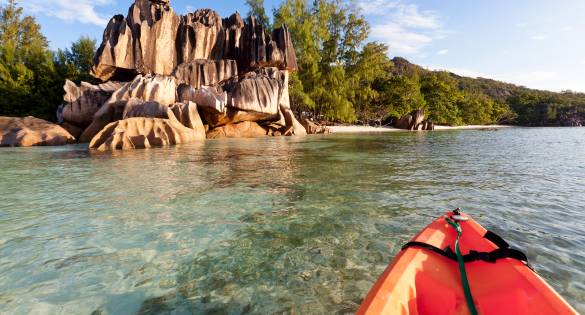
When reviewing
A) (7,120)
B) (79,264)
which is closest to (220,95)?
(7,120)

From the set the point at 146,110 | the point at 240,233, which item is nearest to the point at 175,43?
the point at 146,110

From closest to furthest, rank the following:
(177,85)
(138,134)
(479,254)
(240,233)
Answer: (479,254) < (240,233) < (138,134) < (177,85)

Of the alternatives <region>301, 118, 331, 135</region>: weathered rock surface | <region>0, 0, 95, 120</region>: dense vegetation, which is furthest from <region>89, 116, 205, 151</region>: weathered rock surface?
<region>0, 0, 95, 120</region>: dense vegetation

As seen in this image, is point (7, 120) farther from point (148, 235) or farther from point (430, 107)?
point (430, 107)

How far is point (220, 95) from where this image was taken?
19906mm

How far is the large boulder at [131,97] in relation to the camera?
1733cm

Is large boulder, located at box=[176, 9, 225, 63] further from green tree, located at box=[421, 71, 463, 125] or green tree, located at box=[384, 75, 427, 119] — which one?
green tree, located at box=[421, 71, 463, 125]

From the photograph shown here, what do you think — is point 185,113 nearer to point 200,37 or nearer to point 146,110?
Result: point 146,110

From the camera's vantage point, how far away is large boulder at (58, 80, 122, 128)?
18.6 meters

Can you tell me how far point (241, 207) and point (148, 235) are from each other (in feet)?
4.93

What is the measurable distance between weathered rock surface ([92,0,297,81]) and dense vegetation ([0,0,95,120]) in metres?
7.57

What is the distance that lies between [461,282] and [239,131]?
2220 centimetres

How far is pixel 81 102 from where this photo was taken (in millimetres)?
18609

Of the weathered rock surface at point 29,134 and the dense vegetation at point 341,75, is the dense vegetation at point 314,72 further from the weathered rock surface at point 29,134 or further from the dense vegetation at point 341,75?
the weathered rock surface at point 29,134
